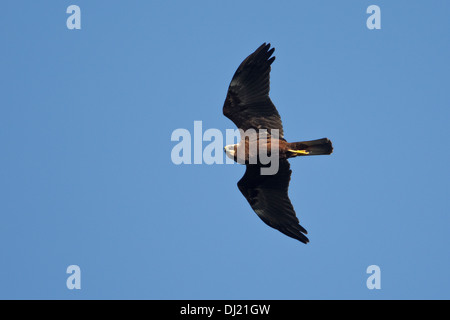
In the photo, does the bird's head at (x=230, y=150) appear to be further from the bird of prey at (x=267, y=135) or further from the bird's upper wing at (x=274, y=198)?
the bird's upper wing at (x=274, y=198)

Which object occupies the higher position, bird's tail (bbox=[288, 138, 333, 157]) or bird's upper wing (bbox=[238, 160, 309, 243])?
bird's tail (bbox=[288, 138, 333, 157])

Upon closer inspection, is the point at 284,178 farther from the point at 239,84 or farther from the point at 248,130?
the point at 239,84

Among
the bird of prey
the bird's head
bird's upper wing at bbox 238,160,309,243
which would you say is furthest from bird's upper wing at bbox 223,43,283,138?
bird's upper wing at bbox 238,160,309,243

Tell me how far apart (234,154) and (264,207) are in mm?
1293

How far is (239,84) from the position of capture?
41.1ft

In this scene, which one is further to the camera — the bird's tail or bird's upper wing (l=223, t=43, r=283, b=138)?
bird's upper wing (l=223, t=43, r=283, b=138)

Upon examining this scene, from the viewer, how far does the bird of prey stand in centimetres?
1241

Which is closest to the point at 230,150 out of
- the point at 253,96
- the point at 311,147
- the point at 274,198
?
the point at 253,96

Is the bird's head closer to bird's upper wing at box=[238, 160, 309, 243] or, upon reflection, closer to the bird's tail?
bird's upper wing at box=[238, 160, 309, 243]

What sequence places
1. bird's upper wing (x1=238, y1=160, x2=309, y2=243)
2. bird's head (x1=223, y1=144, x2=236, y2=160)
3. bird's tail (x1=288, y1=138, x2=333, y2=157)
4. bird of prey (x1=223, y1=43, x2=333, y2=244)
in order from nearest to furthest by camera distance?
bird's tail (x1=288, y1=138, x2=333, y2=157) → bird of prey (x1=223, y1=43, x2=333, y2=244) → bird's head (x1=223, y1=144, x2=236, y2=160) → bird's upper wing (x1=238, y1=160, x2=309, y2=243)

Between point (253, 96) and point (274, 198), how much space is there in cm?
199

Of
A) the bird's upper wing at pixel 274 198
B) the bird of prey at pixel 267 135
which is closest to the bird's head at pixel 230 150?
the bird of prey at pixel 267 135

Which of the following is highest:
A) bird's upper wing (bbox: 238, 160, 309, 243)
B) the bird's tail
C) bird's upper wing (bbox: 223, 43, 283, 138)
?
bird's upper wing (bbox: 223, 43, 283, 138)
